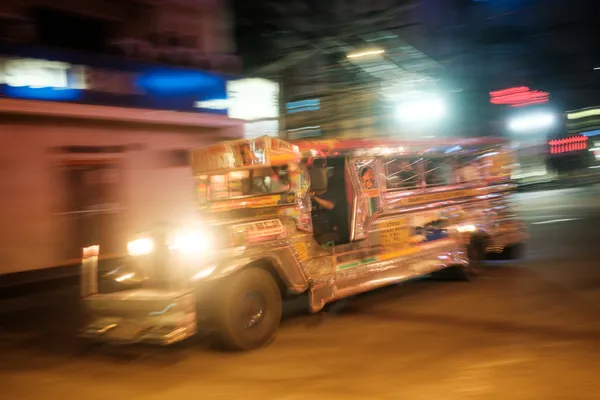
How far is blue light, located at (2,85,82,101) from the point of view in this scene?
11077 millimetres

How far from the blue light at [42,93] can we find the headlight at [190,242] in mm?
7271

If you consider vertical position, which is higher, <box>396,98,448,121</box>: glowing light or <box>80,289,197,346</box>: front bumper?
<box>396,98,448,121</box>: glowing light

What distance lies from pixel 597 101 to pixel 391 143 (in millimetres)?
51624

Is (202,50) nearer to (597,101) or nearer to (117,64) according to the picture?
(117,64)

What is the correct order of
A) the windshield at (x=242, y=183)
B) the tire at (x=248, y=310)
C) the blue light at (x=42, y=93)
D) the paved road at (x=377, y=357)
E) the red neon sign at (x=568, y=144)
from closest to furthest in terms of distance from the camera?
the paved road at (x=377, y=357) < the tire at (x=248, y=310) < the windshield at (x=242, y=183) < the blue light at (x=42, y=93) < the red neon sign at (x=568, y=144)

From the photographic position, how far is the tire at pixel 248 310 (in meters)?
5.83

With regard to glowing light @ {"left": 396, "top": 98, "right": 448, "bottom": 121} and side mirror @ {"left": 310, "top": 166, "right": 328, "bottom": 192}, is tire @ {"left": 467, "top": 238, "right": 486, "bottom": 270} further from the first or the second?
glowing light @ {"left": 396, "top": 98, "right": 448, "bottom": 121}

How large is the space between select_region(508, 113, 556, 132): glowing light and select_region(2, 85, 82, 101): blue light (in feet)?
160

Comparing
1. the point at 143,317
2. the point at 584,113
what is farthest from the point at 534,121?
the point at 143,317

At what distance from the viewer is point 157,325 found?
5465mm

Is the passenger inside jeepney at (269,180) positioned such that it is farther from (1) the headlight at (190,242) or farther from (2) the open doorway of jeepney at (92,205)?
(2) the open doorway of jeepney at (92,205)

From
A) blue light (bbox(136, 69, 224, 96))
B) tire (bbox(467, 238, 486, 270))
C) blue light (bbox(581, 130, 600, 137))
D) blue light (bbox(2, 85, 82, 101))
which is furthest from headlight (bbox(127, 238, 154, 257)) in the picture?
blue light (bbox(581, 130, 600, 137))

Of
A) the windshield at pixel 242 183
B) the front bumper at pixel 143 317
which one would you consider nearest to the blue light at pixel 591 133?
the windshield at pixel 242 183

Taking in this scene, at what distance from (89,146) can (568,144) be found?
51896 mm
